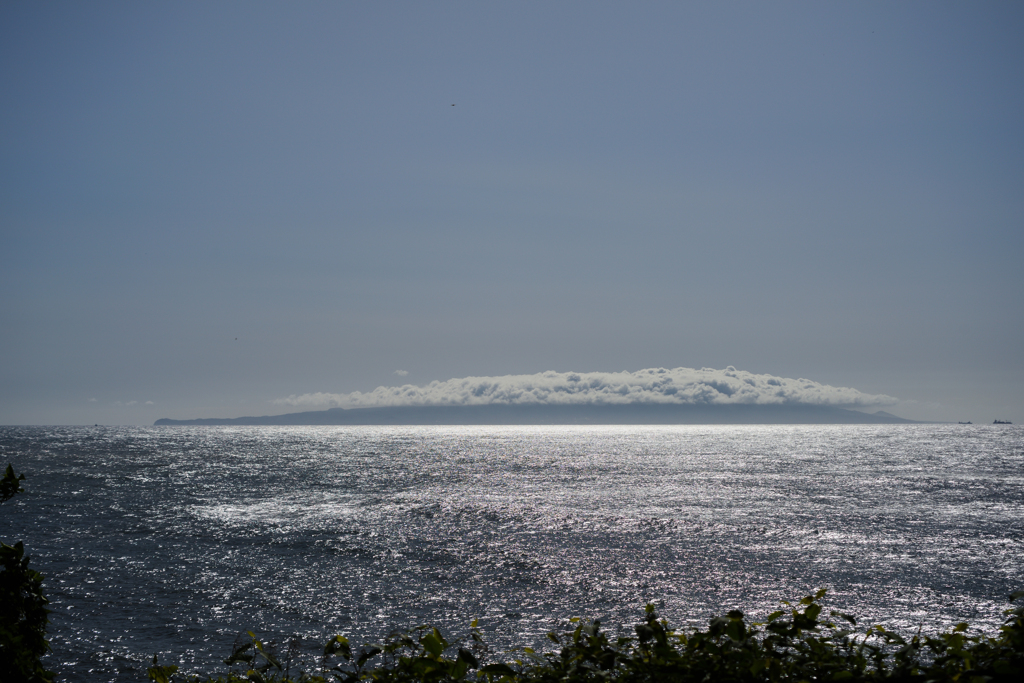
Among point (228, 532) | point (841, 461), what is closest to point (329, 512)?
point (228, 532)

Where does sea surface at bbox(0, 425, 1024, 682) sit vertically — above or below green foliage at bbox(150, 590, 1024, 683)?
below

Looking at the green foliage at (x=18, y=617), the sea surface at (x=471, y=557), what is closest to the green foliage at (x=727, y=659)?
the green foliage at (x=18, y=617)

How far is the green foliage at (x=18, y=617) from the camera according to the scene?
577 centimetres

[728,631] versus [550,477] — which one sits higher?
[728,631]

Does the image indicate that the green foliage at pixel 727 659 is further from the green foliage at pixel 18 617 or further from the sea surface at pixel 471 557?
the sea surface at pixel 471 557

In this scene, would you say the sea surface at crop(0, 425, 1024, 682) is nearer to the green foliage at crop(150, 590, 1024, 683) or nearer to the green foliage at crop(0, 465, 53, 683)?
the green foliage at crop(0, 465, 53, 683)

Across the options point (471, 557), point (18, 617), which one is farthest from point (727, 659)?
point (471, 557)

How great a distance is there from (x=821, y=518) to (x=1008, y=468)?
345 ft

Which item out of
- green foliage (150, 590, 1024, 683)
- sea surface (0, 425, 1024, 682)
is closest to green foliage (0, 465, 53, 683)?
green foliage (150, 590, 1024, 683)

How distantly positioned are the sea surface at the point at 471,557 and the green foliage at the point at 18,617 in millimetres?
23690

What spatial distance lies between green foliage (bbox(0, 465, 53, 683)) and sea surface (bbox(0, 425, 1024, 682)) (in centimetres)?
2369

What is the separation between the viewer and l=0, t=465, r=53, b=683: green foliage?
5.77 m

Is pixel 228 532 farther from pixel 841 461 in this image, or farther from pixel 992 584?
pixel 841 461

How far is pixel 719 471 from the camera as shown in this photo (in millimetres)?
133000
